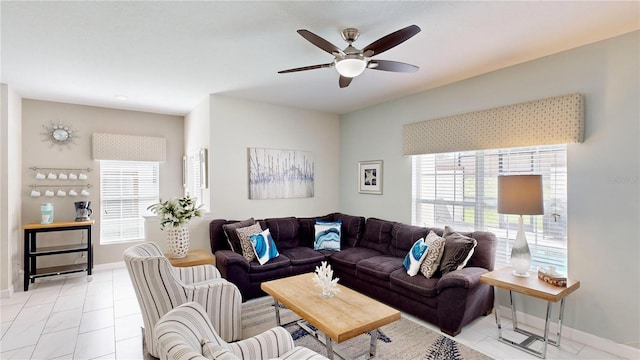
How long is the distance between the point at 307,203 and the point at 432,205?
208 centimetres

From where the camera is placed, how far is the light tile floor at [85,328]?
2578mm

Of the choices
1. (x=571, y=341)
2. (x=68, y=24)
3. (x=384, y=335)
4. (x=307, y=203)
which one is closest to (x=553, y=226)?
(x=571, y=341)

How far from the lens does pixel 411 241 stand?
384 centimetres

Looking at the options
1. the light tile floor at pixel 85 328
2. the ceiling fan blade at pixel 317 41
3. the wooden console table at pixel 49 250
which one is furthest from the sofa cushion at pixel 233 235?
the ceiling fan blade at pixel 317 41

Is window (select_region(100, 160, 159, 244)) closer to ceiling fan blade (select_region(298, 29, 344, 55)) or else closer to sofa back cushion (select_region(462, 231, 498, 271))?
ceiling fan blade (select_region(298, 29, 344, 55))

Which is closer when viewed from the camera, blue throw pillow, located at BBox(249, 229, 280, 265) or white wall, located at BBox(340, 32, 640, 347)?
white wall, located at BBox(340, 32, 640, 347)

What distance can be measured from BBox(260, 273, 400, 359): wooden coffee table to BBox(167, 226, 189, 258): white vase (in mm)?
1346

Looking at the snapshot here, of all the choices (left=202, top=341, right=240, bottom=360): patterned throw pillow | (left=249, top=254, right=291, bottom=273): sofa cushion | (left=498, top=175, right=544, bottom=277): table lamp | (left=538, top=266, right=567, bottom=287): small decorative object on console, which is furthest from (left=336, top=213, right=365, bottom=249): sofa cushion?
(left=202, top=341, right=240, bottom=360): patterned throw pillow

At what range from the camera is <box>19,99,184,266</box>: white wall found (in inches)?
179

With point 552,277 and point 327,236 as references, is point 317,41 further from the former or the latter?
point 327,236

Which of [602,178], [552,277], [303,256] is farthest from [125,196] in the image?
[602,178]

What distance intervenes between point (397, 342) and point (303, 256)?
170cm

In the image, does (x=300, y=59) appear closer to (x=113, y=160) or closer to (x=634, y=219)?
(x=634, y=219)

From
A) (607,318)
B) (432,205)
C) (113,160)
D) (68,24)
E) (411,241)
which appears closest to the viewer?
(68,24)
